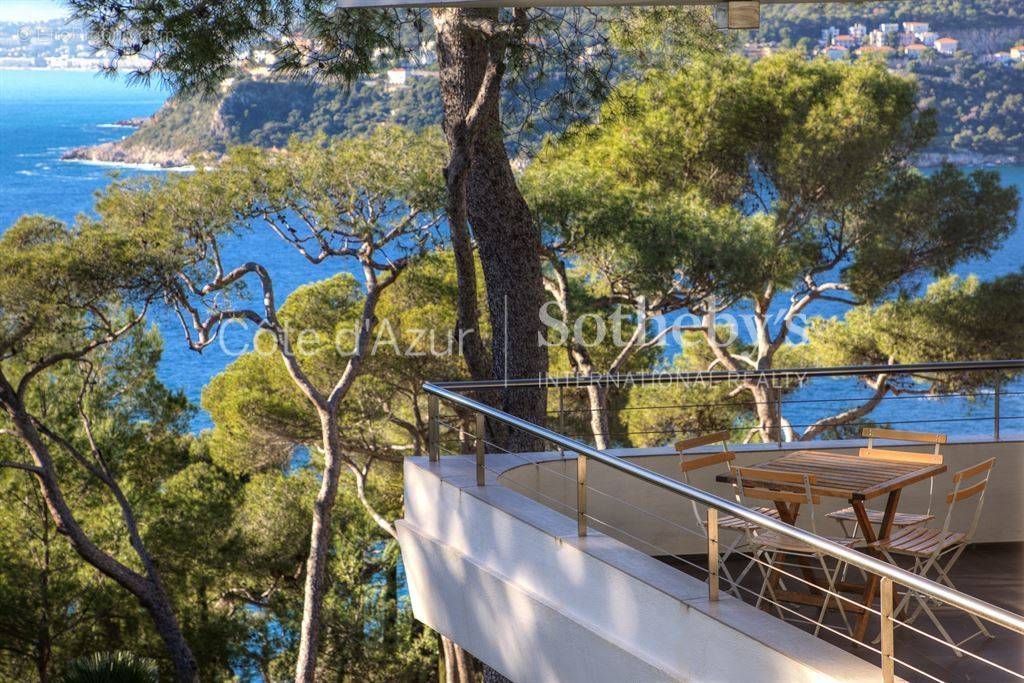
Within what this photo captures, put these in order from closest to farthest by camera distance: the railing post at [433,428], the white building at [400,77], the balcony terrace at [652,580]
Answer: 1. the balcony terrace at [652,580]
2. the railing post at [433,428]
3. the white building at [400,77]

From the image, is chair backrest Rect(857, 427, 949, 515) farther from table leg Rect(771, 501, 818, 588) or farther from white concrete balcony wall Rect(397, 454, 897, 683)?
white concrete balcony wall Rect(397, 454, 897, 683)

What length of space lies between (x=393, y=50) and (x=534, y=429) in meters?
4.61

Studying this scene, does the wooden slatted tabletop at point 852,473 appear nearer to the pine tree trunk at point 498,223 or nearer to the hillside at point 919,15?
the pine tree trunk at point 498,223

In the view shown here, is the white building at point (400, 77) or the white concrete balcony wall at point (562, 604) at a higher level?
the white building at point (400, 77)

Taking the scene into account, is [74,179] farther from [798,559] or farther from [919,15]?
[798,559]

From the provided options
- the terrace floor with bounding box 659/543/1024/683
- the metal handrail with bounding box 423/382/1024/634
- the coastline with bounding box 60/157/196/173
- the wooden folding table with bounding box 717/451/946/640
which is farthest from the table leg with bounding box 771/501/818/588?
the coastline with bounding box 60/157/196/173

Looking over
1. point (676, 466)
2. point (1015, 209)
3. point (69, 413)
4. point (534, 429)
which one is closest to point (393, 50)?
point (676, 466)

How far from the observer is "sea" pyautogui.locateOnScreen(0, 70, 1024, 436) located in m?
32.1

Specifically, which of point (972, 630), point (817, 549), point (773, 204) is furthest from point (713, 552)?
point (773, 204)

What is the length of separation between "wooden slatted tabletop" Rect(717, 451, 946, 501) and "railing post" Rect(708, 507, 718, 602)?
65 cm

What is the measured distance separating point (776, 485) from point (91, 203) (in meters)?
31.7

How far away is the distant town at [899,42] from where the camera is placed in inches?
776

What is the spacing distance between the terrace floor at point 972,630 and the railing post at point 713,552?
2.37 ft

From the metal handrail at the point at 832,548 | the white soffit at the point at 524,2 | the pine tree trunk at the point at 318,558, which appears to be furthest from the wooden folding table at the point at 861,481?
the pine tree trunk at the point at 318,558
